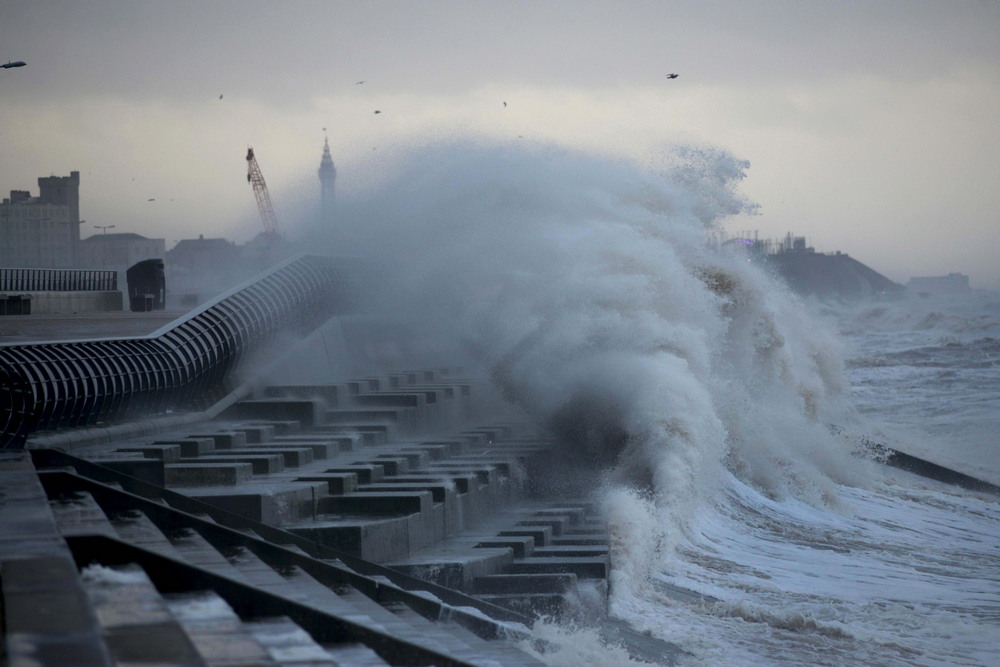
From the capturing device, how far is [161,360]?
523 inches

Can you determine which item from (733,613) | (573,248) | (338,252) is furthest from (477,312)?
(733,613)

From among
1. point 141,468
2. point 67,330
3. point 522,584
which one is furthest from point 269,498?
point 67,330

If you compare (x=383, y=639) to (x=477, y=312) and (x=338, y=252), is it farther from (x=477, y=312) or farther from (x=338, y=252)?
(x=338, y=252)

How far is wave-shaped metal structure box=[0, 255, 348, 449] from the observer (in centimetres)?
1024

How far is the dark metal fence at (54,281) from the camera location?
37.3 metres

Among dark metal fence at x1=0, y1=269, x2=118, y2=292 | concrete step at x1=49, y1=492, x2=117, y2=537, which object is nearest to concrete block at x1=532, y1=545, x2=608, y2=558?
concrete step at x1=49, y1=492, x2=117, y2=537

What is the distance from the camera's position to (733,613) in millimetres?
9273

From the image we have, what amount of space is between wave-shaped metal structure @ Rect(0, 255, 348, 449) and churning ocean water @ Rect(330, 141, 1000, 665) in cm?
287

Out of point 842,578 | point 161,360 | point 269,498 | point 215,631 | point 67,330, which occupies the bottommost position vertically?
point 842,578

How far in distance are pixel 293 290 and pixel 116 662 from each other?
15106mm

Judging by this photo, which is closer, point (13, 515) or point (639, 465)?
point (13, 515)

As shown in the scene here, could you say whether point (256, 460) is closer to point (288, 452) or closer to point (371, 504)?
point (288, 452)

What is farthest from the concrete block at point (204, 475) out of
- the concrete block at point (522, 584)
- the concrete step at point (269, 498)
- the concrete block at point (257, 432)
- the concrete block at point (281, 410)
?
the concrete block at point (281, 410)

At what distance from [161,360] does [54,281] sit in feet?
92.3
